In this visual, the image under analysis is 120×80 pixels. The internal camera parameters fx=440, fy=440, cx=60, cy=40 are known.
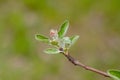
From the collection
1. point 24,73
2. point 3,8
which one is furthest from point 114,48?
point 3,8

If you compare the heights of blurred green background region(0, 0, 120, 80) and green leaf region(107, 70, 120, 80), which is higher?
green leaf region(107, 70, 120, 80)

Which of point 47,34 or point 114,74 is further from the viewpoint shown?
point 47,34

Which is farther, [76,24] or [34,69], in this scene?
[76,24]

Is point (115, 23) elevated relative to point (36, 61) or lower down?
elevated

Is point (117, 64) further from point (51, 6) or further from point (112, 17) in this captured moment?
point (51, 6)

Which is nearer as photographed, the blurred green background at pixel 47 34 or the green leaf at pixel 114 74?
the green leaf at pixel 114 74

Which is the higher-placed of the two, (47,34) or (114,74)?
(114,74)

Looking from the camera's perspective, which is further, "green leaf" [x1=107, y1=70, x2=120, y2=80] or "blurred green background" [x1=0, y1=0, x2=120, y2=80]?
"blurred green background" [x1=0, y1=0, x2=120, y2=80]

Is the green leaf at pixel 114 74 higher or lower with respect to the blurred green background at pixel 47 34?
higher
